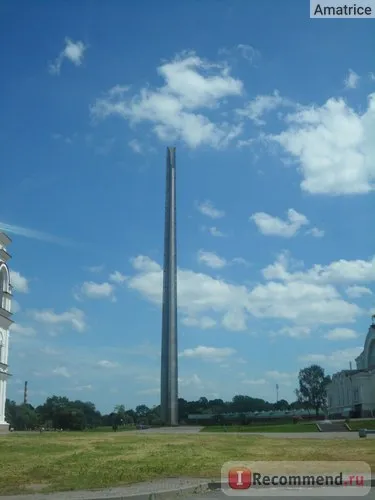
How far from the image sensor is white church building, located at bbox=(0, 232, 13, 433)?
46.2 metres

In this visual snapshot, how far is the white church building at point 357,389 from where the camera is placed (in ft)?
267

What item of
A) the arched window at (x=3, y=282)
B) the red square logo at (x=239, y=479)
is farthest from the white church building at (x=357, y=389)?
the red square logo at (x=239, y=479)

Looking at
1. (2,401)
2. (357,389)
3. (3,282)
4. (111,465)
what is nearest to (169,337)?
(3,282)

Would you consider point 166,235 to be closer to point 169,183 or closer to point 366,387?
point 169,183

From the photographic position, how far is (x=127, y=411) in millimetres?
128000

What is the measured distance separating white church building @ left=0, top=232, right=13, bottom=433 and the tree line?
81.6ft

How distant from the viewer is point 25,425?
312ft

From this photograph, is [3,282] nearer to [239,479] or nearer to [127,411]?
[239,479]

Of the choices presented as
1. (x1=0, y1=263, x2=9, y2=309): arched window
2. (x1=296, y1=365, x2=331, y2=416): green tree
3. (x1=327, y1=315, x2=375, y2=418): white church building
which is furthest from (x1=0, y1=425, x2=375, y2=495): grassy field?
(x1=296, y1=365, x2=331, y2=416): green tree

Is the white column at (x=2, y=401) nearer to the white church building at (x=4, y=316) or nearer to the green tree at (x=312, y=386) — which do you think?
the white church building at (x=4, y=316)

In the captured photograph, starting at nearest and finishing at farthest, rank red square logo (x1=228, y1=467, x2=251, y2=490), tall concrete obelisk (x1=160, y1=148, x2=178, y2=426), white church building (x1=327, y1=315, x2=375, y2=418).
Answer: red square logo (x1=228, y1=467, x2=251, y2=490)
tall concrete obelisk (x1=160, y1=148, x2=178, y2=426)
white church building (x1=327, y1=315, x2=375, y2=418)

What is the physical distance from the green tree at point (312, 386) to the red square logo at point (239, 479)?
368ft

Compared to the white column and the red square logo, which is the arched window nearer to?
the white column

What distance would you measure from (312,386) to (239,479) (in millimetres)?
114406
